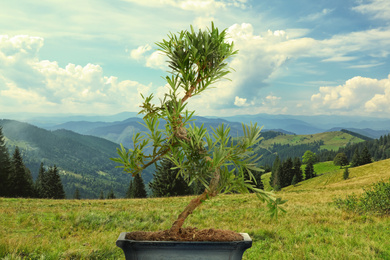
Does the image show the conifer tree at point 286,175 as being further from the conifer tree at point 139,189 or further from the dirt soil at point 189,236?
the dirt soil at point 189,236

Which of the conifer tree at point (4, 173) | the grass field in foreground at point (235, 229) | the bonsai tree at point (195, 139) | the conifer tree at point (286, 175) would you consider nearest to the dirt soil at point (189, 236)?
the bonsai tree at point (195, 139)

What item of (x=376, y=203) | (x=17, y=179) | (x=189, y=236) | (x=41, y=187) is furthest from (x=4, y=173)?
(x=376, y=203)

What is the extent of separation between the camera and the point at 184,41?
3889 millimetres

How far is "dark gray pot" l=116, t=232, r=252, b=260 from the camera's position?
3322mm

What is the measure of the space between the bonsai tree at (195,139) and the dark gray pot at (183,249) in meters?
0.43

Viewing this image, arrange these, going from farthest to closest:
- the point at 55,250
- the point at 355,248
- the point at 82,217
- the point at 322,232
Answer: the point at 82,217, the point at 322,232, the point at 355,248, the point at 55,250

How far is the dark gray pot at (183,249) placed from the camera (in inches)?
131

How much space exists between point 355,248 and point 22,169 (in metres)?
61.0

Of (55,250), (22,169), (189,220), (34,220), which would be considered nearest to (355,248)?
(189,220)

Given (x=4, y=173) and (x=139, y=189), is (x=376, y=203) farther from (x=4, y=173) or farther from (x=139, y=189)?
(x=4, y=173)

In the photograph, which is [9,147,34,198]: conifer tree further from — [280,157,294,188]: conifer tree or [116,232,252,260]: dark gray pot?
[280,157,294,188]: conifer tree

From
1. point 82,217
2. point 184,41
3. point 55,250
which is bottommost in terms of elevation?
point 82,217

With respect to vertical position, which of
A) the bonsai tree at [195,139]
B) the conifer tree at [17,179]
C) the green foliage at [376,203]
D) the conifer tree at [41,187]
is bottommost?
the conifer tree at [41,187]

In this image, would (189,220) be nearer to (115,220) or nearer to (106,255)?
(115,220)
